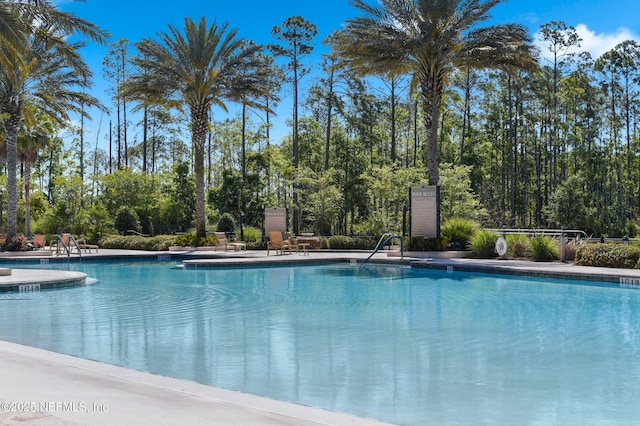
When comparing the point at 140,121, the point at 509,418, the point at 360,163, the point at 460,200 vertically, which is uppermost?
the point at 140,121

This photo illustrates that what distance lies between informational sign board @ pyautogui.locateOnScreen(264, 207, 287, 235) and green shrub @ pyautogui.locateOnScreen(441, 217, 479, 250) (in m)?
6.94

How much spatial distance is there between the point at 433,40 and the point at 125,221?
17.6 metres

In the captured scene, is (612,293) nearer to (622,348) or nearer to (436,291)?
(436,291)

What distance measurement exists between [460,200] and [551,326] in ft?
70.3

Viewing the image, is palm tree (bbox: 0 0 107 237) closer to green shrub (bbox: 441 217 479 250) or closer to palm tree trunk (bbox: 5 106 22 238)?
palm tree trunk (bbox: 5 106 22 238)

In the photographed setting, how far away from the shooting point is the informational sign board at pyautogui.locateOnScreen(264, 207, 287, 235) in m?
25.8

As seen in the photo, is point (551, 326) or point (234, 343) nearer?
point (234, 343)

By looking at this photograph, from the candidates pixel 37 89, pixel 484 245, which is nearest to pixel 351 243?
pixel 484 245

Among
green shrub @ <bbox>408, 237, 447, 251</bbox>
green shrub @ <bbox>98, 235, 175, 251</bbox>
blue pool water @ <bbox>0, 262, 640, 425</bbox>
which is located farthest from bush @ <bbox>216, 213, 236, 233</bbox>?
blue pool water @ <bbox>0, 262, 640, 425</bbox>

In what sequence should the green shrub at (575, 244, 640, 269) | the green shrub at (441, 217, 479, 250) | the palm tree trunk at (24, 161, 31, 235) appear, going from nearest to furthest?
the green shrub at (575, 244, 640, 269) → the green shrub at (441, 217, 479, 250) → the palm tree trunk at (24, 161, 31, 235)

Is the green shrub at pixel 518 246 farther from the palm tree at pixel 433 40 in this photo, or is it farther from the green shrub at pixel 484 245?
the palm tree at pixel 433 40

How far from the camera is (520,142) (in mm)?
44156

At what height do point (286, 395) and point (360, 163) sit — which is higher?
point (360, 163)

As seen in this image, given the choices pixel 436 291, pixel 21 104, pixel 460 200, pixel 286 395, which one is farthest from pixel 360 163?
pixel 286 395
